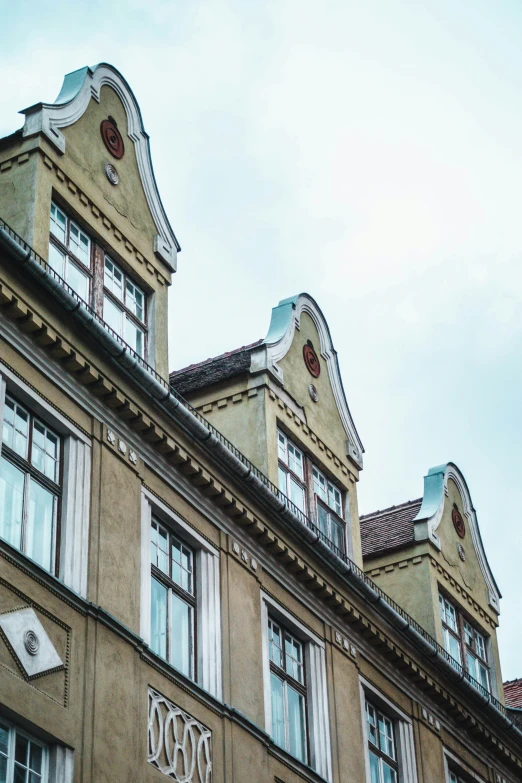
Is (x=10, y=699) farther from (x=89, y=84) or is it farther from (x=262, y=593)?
(x=89, y=84)

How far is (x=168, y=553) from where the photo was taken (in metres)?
21.1

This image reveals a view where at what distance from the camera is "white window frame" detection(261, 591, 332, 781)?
22844mm

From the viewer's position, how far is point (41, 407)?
19094 mm

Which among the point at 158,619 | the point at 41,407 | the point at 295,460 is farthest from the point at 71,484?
the point at 295,460

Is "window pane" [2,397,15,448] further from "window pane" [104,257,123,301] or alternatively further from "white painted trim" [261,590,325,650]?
"white painted trim" [261,590,325,650]

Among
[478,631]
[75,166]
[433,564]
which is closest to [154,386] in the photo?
[75,166]

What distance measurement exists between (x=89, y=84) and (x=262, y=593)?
7602 millimetres

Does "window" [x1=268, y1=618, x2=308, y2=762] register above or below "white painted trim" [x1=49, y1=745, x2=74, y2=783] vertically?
above

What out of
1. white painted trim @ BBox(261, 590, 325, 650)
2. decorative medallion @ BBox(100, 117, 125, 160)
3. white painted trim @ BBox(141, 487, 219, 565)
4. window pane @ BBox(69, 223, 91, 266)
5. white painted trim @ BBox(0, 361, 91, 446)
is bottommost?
white painted trim @ BBox(261, 590, 325, 650)

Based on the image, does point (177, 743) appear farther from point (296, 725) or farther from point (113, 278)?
point (113, 278)

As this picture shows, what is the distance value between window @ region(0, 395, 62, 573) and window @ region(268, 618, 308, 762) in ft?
17.2

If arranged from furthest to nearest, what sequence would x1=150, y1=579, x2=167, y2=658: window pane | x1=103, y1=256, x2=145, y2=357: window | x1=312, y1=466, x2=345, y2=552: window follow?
x1=312, y1=466, x2=345, y2=552: window → x1=103, y1=256, x2=145, y2=357: window → x1=150, y1=579, x2=167, y2=658: window pane

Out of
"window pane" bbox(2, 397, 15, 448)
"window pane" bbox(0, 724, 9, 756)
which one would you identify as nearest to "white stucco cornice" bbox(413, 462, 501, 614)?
"window pane" bbox(2, 397, 15, 448)

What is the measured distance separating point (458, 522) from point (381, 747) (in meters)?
7.27
